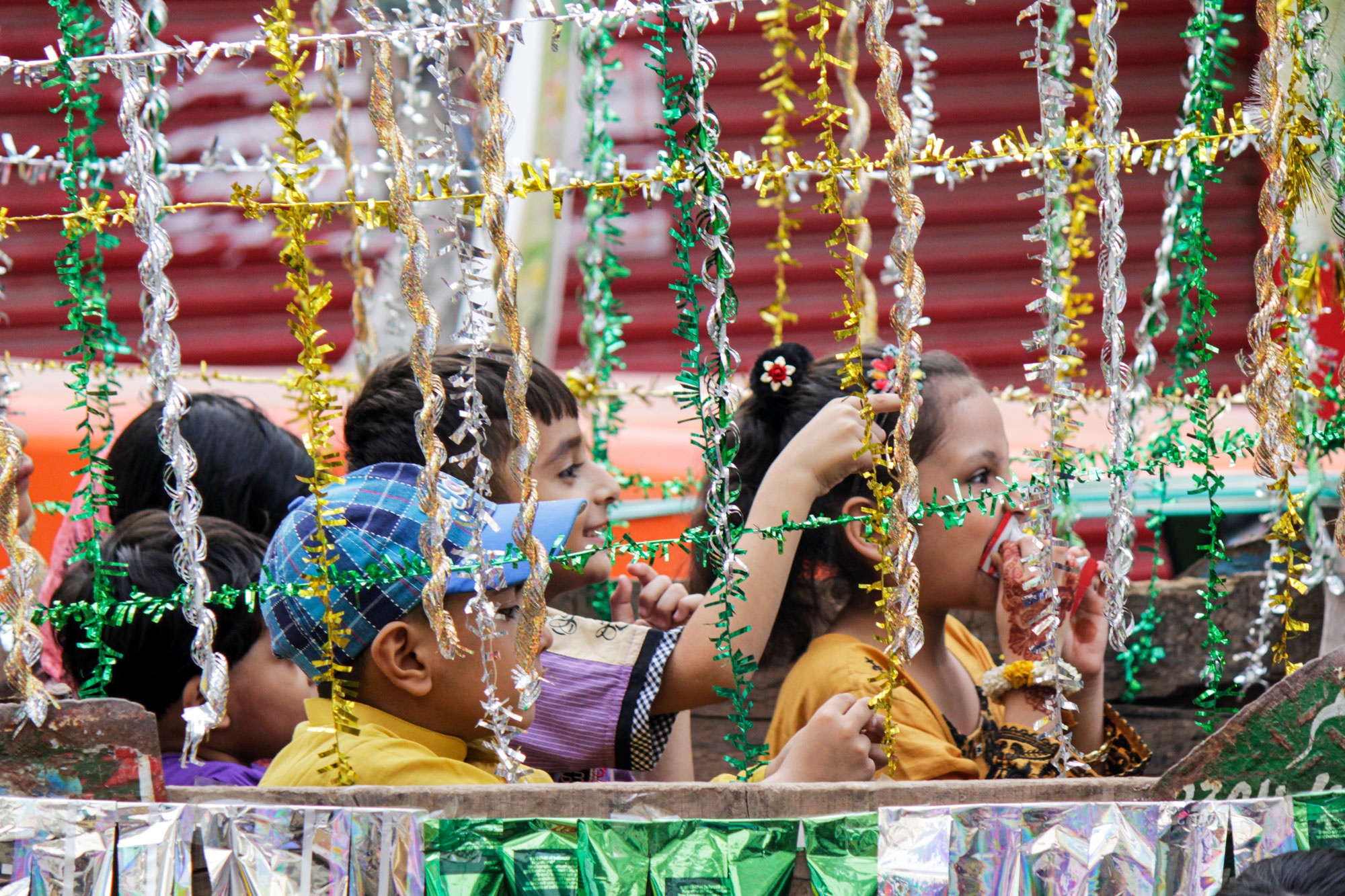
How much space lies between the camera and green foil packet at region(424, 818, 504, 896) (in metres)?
1.01

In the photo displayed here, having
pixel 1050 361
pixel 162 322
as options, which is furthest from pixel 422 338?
pixel 1050 361

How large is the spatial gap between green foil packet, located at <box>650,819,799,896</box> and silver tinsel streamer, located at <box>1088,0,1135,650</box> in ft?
1.13

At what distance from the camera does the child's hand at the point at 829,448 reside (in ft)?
4.42

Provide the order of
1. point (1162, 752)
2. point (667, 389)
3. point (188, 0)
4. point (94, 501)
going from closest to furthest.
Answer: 1. point (94, 501)
2. point (1162, 752)
3. point (667, 389)
4. point (188, 0)

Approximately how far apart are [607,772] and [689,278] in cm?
85

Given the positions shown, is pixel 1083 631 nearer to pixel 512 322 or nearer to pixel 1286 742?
pixel 1286 742

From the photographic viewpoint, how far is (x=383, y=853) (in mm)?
993

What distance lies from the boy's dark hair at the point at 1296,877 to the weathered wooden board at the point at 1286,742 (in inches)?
3.1

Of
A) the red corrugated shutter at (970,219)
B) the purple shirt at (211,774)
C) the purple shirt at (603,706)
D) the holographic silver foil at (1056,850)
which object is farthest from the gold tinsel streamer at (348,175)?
the red corrugated shutter at (970,219)

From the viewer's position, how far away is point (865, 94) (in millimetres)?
4922

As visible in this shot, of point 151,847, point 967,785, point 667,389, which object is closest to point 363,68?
point 151,847

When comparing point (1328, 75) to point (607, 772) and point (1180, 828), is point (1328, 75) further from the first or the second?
point (607, 772)

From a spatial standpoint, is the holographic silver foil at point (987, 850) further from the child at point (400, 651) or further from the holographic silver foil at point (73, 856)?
the holographic silver foil at point (73, 856)

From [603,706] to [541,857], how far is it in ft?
1.50
